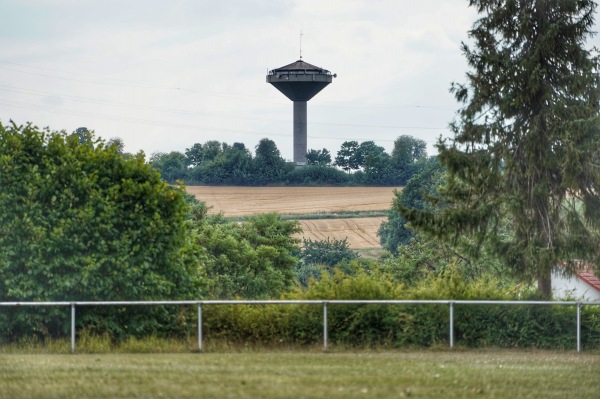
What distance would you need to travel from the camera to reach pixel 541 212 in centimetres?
3953

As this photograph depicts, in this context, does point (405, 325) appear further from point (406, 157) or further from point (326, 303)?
point (406, 157)

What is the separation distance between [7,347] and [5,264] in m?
2.63

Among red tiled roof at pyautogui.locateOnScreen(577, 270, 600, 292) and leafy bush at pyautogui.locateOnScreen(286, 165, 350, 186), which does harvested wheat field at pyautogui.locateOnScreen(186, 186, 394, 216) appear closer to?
leafy bush at pyautogui.locateOnScreen(286, 165, 350, 186)

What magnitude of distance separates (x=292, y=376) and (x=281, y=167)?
14240 cm

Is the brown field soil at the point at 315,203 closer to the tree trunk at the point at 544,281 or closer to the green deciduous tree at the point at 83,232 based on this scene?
the tree trunk at the point at 544,281

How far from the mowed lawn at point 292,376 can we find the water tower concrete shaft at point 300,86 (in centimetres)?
15369

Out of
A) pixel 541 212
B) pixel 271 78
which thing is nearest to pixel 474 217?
pixel 541 212

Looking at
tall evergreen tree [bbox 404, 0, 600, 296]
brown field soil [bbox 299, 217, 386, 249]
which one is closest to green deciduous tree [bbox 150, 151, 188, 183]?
brown field soil [bbox 299, 217, 386, 249]

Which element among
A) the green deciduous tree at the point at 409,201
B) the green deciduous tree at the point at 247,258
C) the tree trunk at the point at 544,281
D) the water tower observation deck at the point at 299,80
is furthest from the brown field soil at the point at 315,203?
the tree trunk at the point at 544,281

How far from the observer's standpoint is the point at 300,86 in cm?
17788

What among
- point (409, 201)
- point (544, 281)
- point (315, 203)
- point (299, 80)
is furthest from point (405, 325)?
point (299, 80)

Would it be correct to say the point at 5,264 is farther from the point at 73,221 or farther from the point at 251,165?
the point at 251,165

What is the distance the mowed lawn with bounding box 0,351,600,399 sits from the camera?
15.1 meters

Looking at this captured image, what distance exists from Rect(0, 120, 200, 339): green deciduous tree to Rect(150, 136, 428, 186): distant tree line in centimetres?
11949
